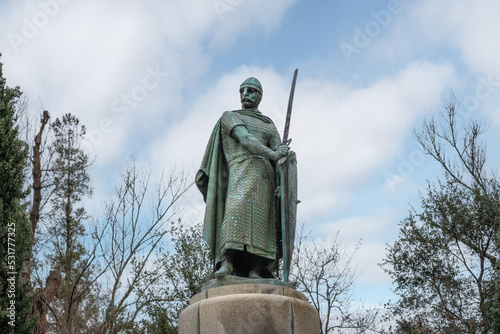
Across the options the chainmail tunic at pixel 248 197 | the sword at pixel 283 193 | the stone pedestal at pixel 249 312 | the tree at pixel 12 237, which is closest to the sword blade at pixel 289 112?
the sword at pixel 283 193

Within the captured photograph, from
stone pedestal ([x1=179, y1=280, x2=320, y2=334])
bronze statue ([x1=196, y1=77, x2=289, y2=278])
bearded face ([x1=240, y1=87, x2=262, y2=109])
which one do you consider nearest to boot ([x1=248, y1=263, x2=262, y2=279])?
bronze statue ([x1=196, y1=77, x2=289, y2=278])

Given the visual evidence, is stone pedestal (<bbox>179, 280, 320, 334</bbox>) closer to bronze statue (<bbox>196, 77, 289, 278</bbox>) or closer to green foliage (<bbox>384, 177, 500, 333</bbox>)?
bronze statue (<bbox>196, 77, 289, 278</bbox>)

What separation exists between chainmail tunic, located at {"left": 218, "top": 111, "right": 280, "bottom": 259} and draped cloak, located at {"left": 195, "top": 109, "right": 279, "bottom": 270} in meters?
0.10

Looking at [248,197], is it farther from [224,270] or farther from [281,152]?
[224,270]

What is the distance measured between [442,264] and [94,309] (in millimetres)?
11809

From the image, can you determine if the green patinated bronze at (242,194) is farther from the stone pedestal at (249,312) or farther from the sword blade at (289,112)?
the stone pedestal at (249,312)

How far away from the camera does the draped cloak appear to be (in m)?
7.11

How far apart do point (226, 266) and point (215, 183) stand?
3.68 ft

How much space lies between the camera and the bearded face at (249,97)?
782 centimetres

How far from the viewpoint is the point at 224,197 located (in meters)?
7.38

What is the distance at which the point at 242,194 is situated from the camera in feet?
23.0

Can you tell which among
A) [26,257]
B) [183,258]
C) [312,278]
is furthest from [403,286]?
[26,257]

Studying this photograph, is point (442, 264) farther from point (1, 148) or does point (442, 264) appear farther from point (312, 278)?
point (1, 148)

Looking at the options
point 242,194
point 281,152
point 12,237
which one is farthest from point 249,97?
point 12,237
